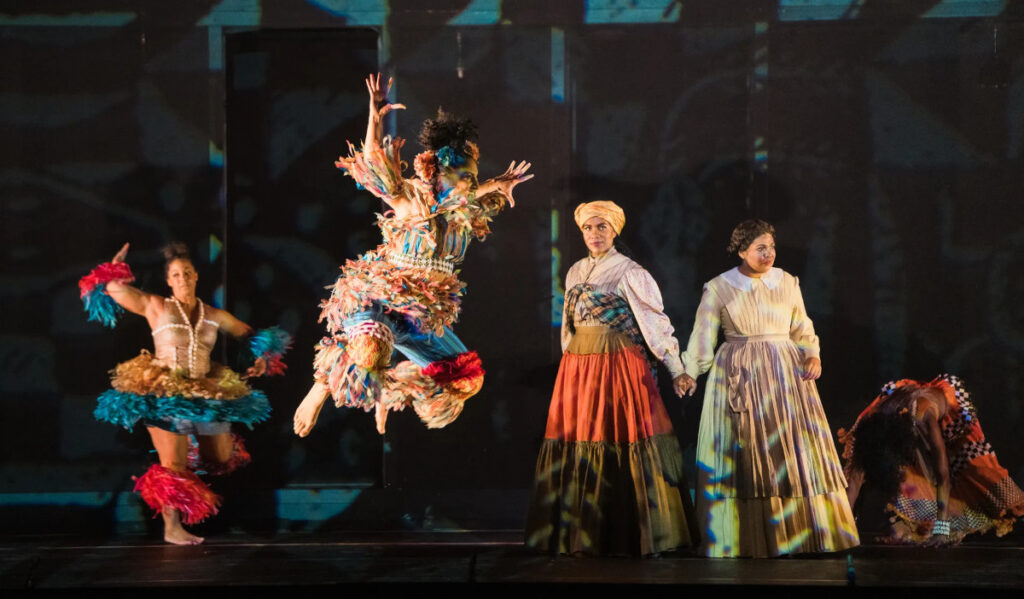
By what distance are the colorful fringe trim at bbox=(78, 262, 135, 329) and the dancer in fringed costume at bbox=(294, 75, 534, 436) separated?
3.90 ft

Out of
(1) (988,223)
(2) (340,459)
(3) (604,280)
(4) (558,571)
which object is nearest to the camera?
(4) (558,571)

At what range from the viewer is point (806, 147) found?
21.3 ft

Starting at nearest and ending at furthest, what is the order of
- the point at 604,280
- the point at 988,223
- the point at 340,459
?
the point at 604,280
the point at 988,223
the point at 340,459

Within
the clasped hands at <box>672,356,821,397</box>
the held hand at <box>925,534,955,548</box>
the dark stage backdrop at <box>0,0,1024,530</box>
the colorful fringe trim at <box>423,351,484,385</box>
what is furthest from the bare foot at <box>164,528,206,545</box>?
the held hand at <box>925,534,955,548</box>

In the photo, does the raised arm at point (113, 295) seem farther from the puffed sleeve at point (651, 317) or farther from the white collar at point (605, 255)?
the puffed sleeve at point (651, 317)

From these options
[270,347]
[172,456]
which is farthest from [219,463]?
[270,347]

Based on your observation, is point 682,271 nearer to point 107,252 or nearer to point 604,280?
point 604,280

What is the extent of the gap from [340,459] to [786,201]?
2.91m

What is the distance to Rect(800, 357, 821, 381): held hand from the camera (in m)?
5.64

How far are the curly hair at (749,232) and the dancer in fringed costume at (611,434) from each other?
469 millimetres

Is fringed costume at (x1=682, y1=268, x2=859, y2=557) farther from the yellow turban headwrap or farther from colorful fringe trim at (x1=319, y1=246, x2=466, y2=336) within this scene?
colorful fringe trim at (x1=319, y1=246, x2=466, y2=336)

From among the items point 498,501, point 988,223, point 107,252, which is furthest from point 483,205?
point 988,223

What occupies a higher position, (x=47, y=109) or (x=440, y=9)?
(x=440, y=9)

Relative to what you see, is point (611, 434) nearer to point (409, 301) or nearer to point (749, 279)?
point (749, 279)
